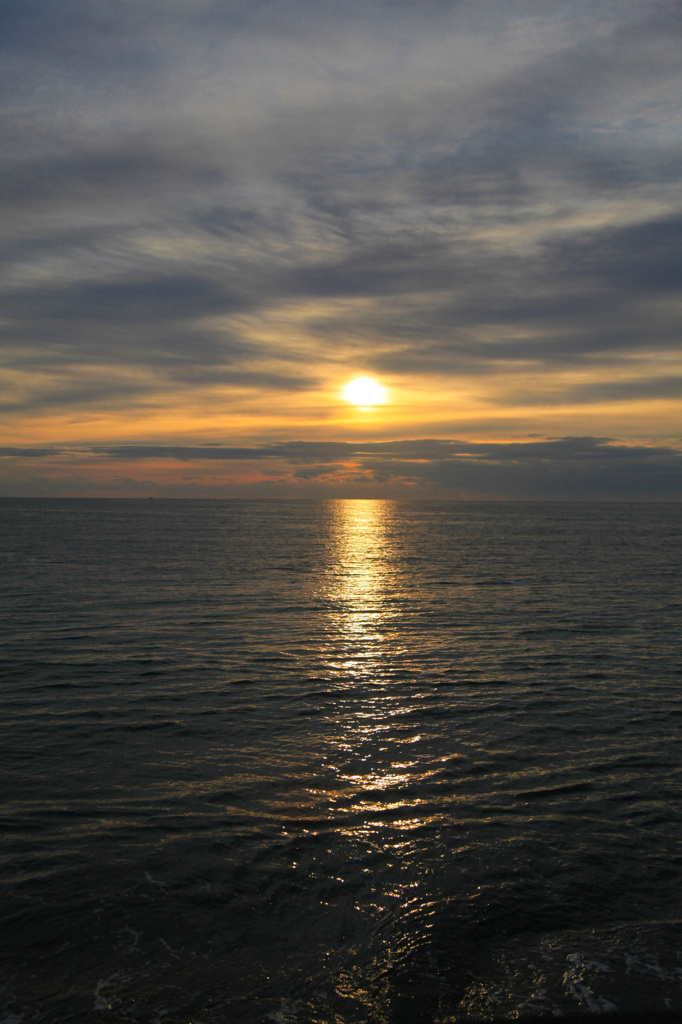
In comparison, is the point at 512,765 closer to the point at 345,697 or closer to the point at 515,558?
the point at 345,697

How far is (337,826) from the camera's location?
1309 centimetres

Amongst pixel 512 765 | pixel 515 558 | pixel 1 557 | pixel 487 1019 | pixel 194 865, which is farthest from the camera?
pixel 515 558

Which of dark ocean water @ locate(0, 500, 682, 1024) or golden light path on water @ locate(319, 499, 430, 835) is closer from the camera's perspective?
dark ocean water @ locate(0, 500, 682, 1024)

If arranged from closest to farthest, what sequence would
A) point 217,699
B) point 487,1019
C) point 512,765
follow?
point 487,1019 < point 512,765 < point 217,699

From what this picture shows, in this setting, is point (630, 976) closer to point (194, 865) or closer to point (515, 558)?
point (194, 865)

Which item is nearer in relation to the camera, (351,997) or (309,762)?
(351,997)


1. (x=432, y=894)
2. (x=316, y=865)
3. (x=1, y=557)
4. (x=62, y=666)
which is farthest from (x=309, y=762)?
(x=1, y=557)

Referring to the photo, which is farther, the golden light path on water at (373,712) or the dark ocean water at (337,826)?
the golden light path on water at (373,712)

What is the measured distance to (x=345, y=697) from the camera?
22.2 m

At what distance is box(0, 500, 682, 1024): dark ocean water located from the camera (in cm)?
895

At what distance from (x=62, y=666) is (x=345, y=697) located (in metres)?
11.1

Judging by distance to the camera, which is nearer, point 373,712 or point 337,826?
point 337,826

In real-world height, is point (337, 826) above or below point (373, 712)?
above

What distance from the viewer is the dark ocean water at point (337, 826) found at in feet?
29.3
